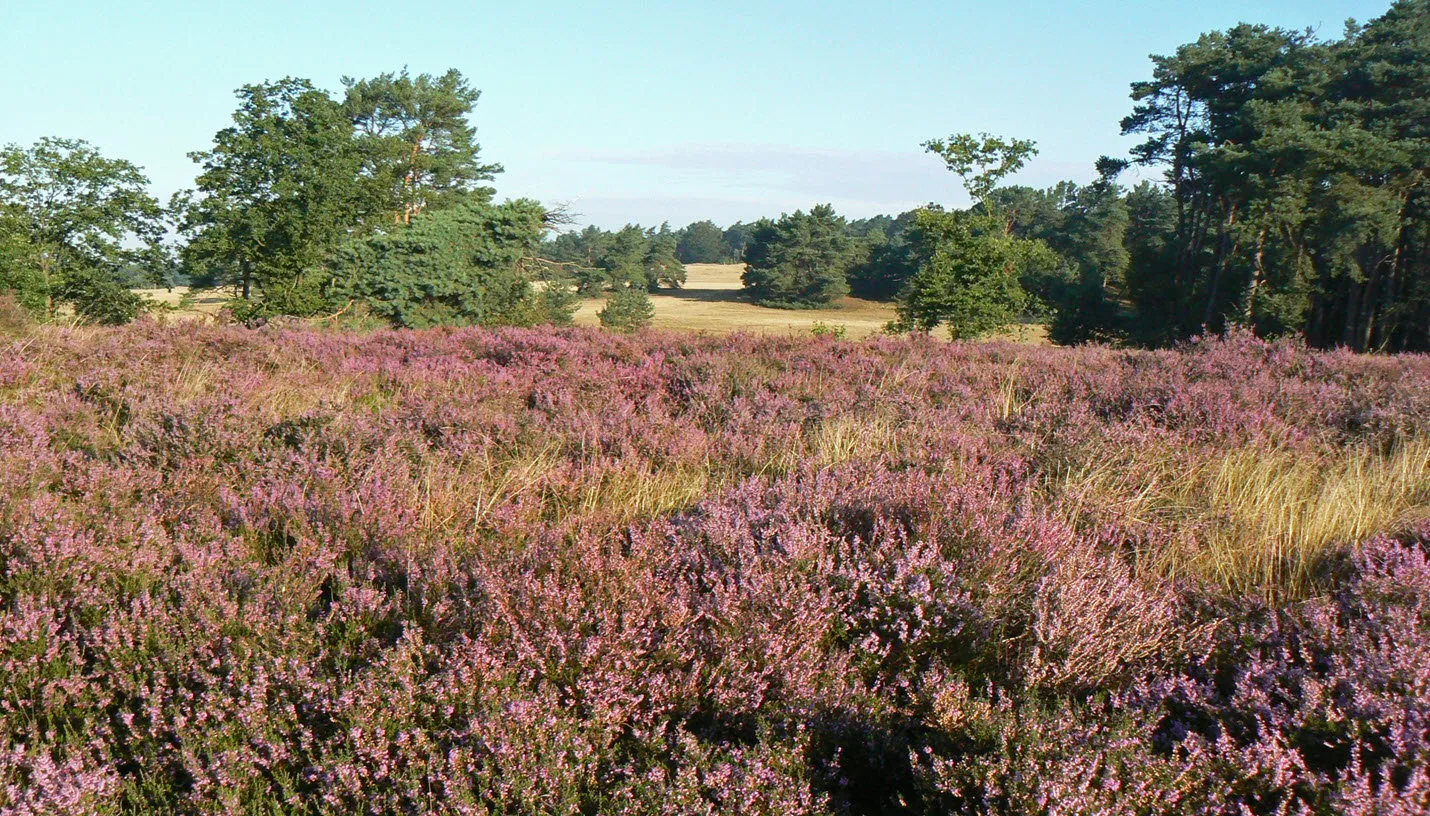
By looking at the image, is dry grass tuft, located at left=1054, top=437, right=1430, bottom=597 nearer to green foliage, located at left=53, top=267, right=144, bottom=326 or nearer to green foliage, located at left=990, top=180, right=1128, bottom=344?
green foliage, located at left=990, top=180, right=1128, bottom=344

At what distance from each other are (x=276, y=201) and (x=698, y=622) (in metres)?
39.5

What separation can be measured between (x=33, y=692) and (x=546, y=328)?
10.4 m

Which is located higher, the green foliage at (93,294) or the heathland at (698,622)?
the heathland at (698,622)

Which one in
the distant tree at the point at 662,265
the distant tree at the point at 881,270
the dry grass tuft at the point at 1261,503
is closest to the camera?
the dry grass tuft at the point at 1261,503

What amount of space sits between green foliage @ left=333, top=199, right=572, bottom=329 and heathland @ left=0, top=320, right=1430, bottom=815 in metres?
29.5

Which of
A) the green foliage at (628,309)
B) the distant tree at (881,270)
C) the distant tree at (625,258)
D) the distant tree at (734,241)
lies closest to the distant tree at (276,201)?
the green foliage at (628,309)

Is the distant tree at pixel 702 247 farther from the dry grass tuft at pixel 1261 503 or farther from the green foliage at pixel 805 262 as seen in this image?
the dry grass tuft at pixel 1261 503

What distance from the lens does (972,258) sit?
106 feet

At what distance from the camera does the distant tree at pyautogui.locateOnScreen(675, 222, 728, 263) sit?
154 m

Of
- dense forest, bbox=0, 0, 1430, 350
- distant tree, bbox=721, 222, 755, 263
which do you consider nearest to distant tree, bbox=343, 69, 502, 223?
dense forest, bbox=0, 0, 1430, 350

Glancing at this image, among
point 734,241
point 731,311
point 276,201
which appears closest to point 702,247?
point 734,241

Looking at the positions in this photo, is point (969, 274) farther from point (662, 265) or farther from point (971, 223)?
point (662, 265)

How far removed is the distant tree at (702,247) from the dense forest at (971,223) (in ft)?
354

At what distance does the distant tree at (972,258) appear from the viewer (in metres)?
31.8
